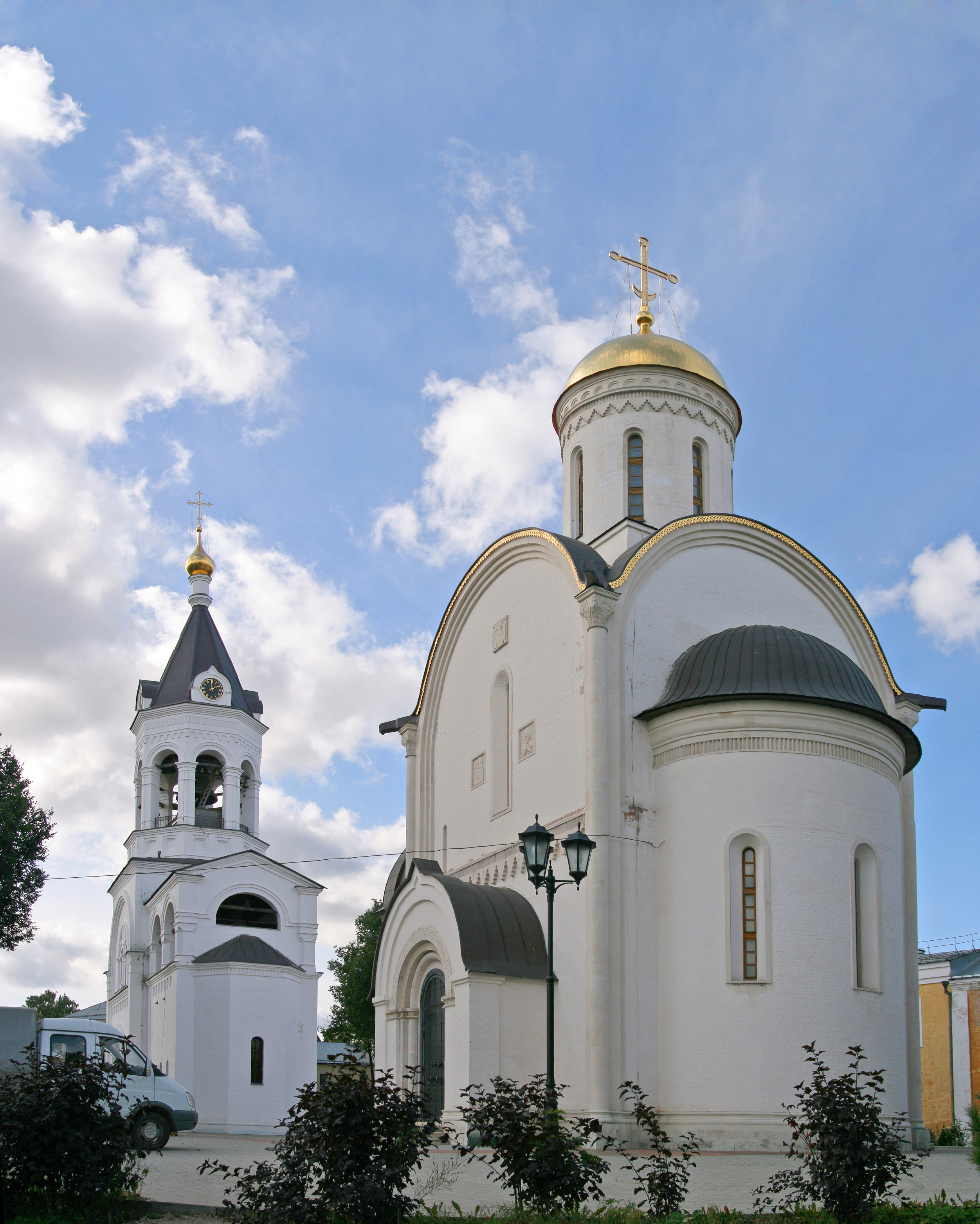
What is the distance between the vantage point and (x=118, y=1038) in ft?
50.0

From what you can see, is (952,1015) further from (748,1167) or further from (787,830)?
(748,1167)

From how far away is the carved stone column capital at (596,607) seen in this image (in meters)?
16.2

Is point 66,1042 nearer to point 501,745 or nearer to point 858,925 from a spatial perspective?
point 501,745

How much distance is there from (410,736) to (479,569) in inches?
133

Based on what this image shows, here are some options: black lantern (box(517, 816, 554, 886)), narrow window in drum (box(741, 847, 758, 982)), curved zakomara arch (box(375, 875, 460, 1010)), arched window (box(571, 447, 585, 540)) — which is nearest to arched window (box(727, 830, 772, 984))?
narrow window in drum (box(741, 847, 758, 982))

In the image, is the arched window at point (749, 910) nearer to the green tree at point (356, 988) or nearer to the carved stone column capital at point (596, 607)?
the carved stone column capital at point (596, 607)

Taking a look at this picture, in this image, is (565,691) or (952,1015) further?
(952,1015)

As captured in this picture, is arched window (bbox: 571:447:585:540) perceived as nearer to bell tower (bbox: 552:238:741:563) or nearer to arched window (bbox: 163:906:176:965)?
bell tower (bbox: 552:238:741:563)

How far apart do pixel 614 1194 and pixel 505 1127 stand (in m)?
2.28

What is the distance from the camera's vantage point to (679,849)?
15625 millimetres

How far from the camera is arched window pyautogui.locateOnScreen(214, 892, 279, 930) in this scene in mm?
31375

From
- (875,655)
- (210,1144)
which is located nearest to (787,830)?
(875,655)

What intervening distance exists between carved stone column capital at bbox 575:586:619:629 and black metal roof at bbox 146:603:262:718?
1888 centimetres

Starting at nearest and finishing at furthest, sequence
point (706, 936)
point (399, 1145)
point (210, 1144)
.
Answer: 1. point (399, 1145)
2. point (706, 936)
3. point (210, 1144)
